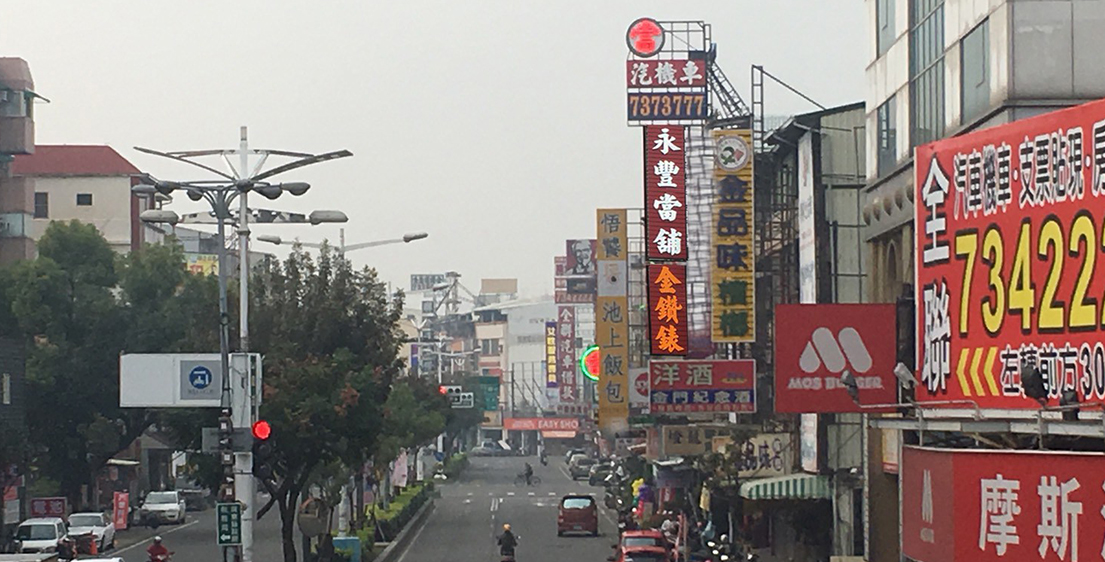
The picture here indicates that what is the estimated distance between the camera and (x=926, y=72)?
26.6 metres

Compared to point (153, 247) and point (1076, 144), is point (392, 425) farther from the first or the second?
point (1076, 144)

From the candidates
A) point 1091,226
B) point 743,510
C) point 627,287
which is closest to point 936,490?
point 1091,226

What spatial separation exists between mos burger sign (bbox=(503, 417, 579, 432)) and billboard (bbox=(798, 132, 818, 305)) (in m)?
114

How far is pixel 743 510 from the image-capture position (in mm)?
47750

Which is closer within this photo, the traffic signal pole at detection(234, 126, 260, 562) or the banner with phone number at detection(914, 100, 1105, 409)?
the banner with phone number at detection(914, 100, 1105, 409)

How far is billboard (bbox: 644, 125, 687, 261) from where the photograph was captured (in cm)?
4144

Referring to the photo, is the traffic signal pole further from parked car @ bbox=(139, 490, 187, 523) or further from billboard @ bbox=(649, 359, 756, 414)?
parked car @ bbox=(139, 490, 187, 523)

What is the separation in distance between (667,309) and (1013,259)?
83.4ft

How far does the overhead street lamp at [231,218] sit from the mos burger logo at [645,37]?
19.4m

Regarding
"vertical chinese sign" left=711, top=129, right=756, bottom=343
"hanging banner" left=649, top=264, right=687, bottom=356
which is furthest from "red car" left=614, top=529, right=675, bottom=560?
"vertical chinese sign" left=711, top=129, right=756, bottom=343

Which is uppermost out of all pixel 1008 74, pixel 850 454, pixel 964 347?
pixel 1008 74

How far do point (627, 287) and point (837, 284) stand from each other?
31.8 meters

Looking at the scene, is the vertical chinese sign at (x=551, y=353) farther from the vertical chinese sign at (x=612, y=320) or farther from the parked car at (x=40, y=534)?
the parked car at (x=40, y=534)

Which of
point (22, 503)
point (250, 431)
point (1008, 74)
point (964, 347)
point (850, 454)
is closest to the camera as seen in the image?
point (964, 347)
